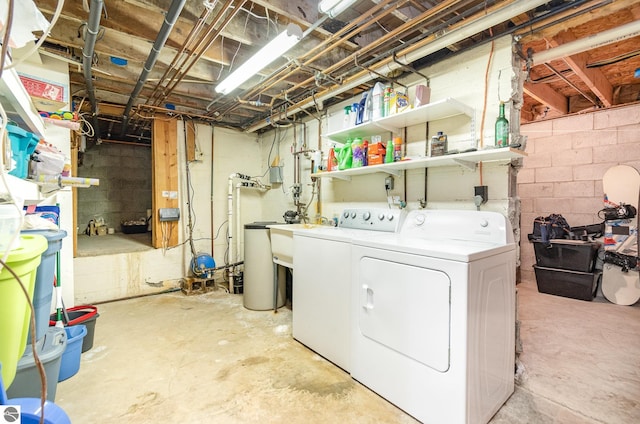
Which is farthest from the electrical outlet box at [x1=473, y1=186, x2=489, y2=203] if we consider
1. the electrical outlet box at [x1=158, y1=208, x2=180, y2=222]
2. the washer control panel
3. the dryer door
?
the electrical outlet box at [x1=158, y1=208, x2=180, y2=222]

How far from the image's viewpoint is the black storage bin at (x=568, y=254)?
3578mm

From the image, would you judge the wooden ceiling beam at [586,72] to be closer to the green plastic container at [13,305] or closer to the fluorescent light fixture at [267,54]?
the fluorescent light fixture at [267,54]

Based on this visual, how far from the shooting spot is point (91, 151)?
5.50m

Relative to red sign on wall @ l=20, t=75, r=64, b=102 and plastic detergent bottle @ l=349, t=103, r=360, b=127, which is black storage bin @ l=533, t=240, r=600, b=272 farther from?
red sign on wall @ l=20, t=75, r=64, b=102

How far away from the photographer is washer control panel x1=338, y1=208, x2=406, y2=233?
7.80ft

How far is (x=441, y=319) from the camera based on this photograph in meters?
1.51

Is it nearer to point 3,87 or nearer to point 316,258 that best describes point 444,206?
point 316,258

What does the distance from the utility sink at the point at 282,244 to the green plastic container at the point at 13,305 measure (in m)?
1.93

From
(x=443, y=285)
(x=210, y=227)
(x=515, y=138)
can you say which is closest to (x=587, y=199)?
(x=515, y=138)

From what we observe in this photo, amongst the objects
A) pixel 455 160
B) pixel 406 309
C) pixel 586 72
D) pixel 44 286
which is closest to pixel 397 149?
pixel 455 160

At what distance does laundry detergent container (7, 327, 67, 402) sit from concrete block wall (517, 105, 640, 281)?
5316 millimetres

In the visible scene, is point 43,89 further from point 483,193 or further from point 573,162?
point 573,162

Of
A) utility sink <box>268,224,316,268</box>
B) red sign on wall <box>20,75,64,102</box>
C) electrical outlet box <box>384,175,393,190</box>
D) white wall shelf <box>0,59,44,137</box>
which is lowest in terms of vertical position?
utility sink <box>268,224,316,268</box>

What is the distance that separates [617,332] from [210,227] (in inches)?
185
